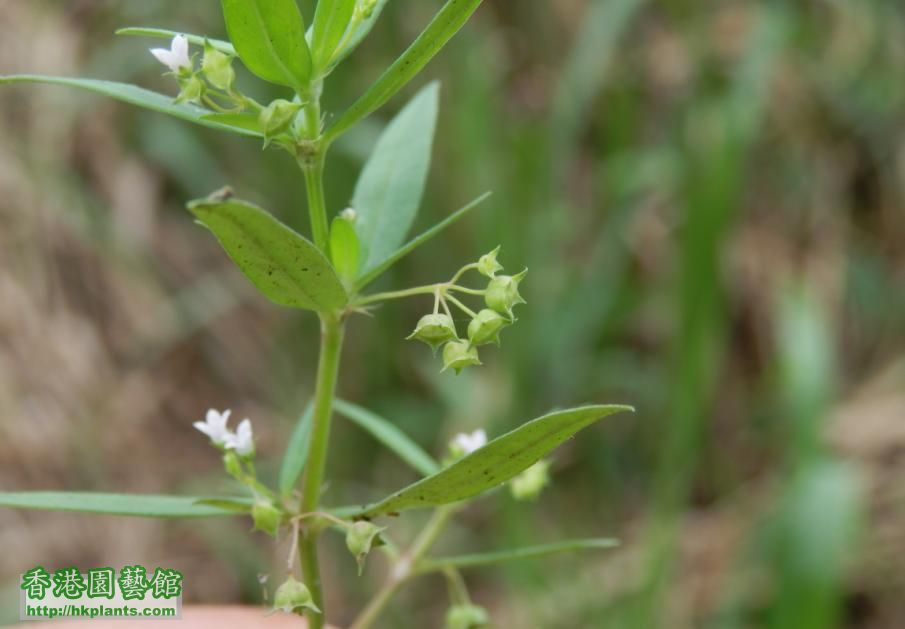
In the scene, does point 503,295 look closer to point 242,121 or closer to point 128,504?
point 242,121

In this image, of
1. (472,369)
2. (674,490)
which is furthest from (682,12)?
(674,490)

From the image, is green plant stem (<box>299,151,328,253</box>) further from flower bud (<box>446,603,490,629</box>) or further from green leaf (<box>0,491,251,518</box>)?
flower bud (<box>446,603,490,629</box>)

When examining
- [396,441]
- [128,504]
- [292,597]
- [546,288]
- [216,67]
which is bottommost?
[292,597]

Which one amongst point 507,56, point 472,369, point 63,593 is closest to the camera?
point 63,593

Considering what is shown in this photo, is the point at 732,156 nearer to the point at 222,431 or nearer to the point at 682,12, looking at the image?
the point at 682,12

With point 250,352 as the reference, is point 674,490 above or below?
below

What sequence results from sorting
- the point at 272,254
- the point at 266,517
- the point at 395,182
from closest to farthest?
1. the point at 272,254
2. the point at 266,517
3. the point at 395,182

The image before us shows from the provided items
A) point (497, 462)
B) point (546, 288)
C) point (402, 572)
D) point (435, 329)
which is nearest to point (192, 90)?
point (435, 329)
